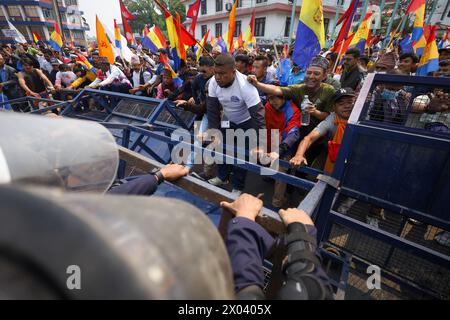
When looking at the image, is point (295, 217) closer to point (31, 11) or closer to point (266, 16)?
point (266, 16)

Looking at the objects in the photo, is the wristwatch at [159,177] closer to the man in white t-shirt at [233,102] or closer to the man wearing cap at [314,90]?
the man in white t-shirt at [233,102]

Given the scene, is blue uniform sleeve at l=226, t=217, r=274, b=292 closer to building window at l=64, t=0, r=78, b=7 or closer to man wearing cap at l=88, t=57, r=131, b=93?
man wearing cap at l=88, t=57, r=131, b=93

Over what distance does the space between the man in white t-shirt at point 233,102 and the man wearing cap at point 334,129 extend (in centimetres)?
66

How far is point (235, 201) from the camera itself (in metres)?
1.31

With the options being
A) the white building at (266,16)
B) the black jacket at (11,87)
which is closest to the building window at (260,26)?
the white building at (266,16)

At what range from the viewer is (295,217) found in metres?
1.20

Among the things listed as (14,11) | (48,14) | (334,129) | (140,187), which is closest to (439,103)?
(334,129)

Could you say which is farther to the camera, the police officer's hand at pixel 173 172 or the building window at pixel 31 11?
the building window at pixel 31 11

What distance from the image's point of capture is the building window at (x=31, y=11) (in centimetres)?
4297

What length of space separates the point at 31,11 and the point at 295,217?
2430 inches

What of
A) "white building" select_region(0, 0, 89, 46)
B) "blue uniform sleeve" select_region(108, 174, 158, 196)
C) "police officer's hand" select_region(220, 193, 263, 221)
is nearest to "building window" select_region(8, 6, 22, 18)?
"white building" select_region(0, 0, 89, 46)

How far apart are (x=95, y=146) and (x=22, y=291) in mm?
809

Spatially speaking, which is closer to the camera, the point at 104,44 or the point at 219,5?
the point at 104,44
